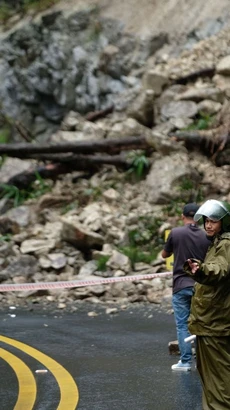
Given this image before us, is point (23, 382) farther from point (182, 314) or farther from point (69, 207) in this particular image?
point (69, 207)

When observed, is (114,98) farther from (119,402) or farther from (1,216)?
(119,402)

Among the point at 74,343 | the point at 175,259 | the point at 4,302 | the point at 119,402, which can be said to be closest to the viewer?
the point at 119,402

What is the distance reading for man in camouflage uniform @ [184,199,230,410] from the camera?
514cm

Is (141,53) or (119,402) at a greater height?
(119,402)

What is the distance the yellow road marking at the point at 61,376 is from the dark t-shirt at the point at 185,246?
1431 mm

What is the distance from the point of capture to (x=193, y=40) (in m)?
22.9

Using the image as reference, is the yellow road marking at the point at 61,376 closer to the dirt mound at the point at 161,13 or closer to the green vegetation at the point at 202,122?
the green vegetation at the point at 202,122

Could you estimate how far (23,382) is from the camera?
22.7 feet

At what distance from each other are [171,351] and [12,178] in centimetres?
1073

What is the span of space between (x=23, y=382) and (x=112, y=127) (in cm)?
1286

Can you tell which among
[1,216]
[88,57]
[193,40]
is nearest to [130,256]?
[1,216]

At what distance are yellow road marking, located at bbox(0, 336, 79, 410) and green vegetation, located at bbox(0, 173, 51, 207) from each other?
28.5 ft

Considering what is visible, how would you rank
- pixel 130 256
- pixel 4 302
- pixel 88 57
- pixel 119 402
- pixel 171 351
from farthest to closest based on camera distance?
pixel 88 57
pixel 130 256
pixel 4 302
pixel 171 351
pixel 119 402

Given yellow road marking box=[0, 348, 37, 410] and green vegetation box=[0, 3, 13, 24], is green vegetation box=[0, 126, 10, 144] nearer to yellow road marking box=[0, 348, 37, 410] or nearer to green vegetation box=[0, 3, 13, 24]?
green vegetation box=[0, 3, 13, 24]
